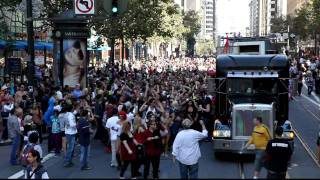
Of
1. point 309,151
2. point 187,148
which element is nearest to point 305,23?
point 309,151

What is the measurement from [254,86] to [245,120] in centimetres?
173

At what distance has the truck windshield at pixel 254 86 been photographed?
18.1 metres

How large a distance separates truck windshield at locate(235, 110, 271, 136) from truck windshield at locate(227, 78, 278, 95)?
1.53 m

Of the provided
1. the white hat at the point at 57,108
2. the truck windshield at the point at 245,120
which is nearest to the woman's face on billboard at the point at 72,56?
the white hat at the point at 57,108

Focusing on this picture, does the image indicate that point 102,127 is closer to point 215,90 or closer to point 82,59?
point 215,90

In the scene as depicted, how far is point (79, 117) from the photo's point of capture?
1631 cm

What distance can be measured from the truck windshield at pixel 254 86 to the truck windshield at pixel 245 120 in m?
1.53

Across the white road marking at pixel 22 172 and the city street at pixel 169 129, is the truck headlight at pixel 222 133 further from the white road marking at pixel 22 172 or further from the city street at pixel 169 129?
the white road marking at pixel 22 172

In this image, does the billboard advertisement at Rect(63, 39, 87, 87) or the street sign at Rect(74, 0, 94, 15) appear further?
the billboard advertisement at Rect(63, 39, 87, 87)

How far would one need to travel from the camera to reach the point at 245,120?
16.8m

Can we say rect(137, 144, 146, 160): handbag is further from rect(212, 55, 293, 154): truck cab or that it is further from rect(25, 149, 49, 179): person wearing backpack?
rect(212, 55, 293, 154): truck cab

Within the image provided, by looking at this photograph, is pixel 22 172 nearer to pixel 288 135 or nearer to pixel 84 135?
pixel 84 135

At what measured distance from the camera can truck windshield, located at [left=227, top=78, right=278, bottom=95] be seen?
18.1 m

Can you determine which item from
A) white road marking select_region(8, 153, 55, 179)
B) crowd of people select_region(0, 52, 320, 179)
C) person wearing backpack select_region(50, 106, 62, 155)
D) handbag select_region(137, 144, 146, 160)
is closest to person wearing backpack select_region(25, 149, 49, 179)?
crowd of people select_region(0, 52, 320, 179)
